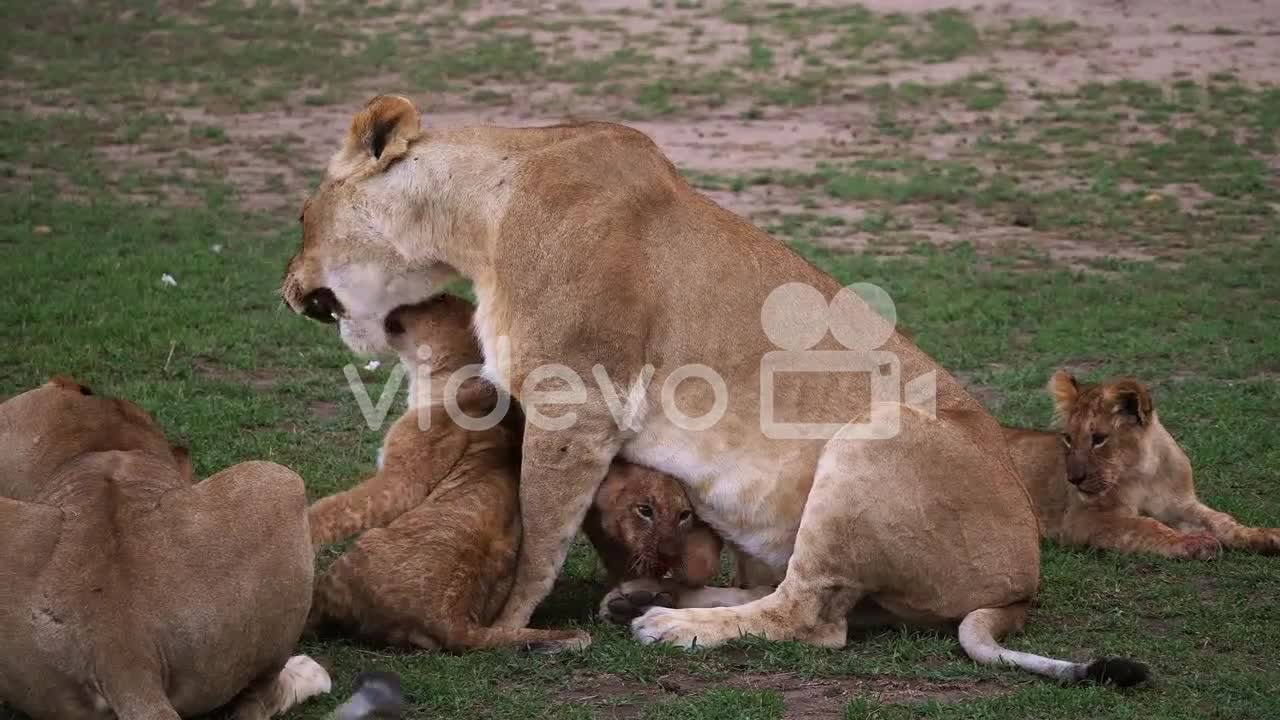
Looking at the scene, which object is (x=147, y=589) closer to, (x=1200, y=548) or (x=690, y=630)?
(x=690, y=630)

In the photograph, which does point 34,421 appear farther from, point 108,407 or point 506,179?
point 506,179

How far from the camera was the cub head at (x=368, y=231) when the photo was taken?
20.7 feet

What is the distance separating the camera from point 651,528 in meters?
6.03

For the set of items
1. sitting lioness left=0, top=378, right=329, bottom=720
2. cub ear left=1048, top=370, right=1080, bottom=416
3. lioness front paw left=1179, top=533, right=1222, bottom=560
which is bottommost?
lioness front paw left=1179, top=533, right=1222, bottom=560

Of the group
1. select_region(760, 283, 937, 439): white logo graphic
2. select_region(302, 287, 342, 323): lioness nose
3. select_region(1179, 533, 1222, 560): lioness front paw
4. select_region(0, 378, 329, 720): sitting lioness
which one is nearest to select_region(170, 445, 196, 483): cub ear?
select_region(0, 378, 329, 720): sitting lioness

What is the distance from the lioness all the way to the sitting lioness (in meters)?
1.21

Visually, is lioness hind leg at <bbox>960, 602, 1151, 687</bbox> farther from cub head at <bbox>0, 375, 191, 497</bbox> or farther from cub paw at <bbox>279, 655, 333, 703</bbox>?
cub head at <bbox>0, 375, 191, 497</bbox>

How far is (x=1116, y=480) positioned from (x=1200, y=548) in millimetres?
→ 485

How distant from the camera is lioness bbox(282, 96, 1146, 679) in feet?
19.0

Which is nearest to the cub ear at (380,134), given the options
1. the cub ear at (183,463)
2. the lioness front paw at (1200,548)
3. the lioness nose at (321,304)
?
the lioness nose at (321,304)

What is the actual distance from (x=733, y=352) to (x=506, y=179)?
3.20 feet

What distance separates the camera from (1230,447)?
8.45m

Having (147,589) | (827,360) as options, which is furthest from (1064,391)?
(147,589)

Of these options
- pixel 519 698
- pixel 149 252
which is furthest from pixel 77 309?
pixel 519 698
